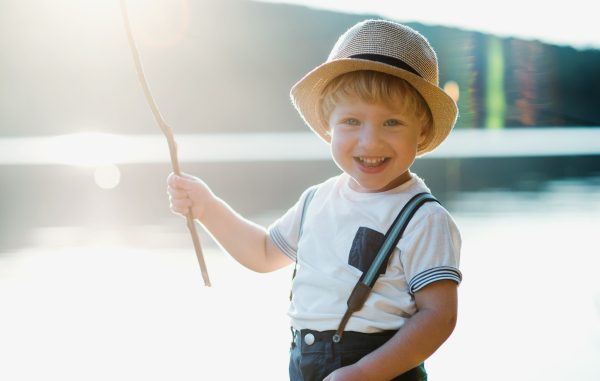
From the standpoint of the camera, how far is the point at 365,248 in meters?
0.87

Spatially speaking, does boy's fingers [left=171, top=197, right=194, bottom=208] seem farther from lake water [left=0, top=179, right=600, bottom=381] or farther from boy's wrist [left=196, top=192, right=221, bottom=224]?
lake water [left=0, top=179, right=600, bottom=381]

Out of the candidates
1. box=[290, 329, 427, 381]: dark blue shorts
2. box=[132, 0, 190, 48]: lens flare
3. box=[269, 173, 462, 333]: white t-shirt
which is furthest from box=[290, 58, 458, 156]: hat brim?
box=[132, 0, 190, 48]: lens flare

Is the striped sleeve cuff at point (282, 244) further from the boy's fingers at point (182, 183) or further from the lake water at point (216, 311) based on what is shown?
the lake water at point (216, 311)

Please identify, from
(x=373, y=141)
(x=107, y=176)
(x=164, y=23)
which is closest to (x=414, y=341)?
(x=373, y=141)

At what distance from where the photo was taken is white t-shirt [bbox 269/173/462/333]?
32.4 inches

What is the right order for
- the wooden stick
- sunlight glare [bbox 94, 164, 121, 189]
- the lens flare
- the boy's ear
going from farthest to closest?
the lens flare
sunlight glare [bbox 94, 164, 121, 189]
the boy's ear
the wooden stick

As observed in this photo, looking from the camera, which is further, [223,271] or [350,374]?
[223,271]

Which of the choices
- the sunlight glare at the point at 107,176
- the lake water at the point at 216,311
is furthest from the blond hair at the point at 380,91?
the sunlight glare at the point at 107,176

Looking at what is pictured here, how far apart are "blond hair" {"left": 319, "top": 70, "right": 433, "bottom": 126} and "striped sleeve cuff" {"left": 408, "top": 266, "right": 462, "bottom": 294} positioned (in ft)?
0.82

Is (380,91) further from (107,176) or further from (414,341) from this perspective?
(107,176)

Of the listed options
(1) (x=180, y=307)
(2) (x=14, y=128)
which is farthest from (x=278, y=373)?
(2) (x=14, y=128)

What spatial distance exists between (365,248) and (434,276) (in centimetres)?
11

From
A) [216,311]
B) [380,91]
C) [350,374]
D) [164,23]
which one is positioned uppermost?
[164,23]

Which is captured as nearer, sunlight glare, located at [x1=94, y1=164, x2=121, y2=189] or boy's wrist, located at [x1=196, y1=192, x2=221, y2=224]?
boy's wrist, located at [x1=196, y1=192, x2=221, y2=224]
